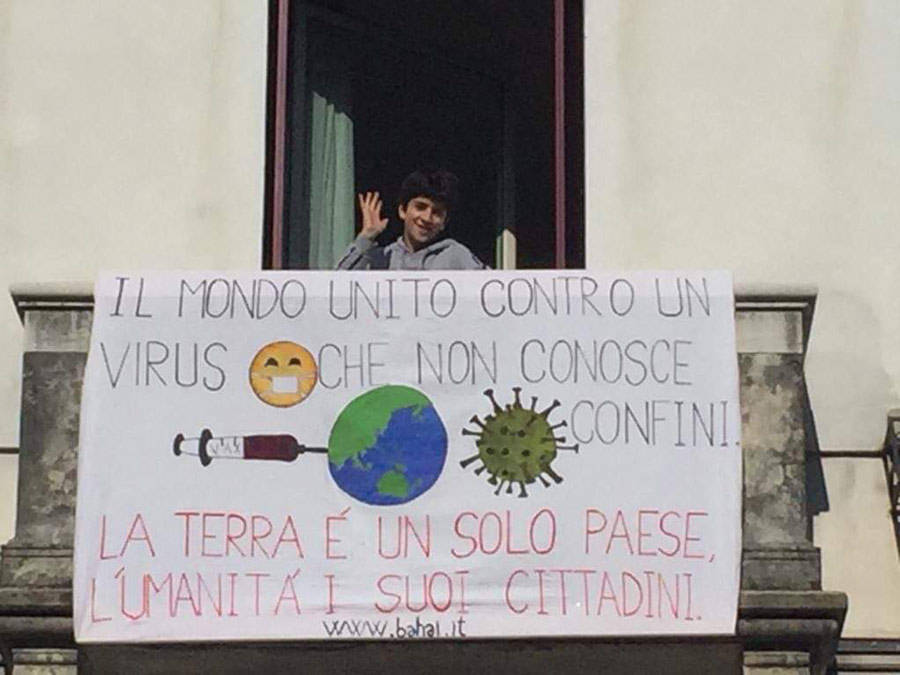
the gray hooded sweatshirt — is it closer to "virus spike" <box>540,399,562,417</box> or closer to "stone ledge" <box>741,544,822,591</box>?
"virus spike" <box>540,399,562,417</box>

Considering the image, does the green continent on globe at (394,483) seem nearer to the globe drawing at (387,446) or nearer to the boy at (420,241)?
the globe drawing at (387,446)

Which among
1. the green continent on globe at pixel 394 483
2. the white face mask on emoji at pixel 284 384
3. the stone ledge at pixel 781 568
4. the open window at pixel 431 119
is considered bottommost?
the stone ledge at pixel 781 568

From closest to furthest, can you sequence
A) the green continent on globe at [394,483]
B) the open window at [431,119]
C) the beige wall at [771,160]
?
the green continent on globe at [394,483]
the beige wall at [771,160]
the open window at [431,119]

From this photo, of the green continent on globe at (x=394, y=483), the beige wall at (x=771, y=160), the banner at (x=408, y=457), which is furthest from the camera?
the beige wall at (x=771, y=160)

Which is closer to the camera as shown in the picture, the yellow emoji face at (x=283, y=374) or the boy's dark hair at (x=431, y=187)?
the yellow emoji face at (x=283, y=374)

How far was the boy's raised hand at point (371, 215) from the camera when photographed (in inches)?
476

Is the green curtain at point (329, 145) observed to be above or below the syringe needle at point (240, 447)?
above

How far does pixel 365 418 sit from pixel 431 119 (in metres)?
2.41

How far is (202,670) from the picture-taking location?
36.3ft

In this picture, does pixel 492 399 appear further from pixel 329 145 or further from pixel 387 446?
pixel 329 145

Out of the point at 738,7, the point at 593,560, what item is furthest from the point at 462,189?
the point at 593,560

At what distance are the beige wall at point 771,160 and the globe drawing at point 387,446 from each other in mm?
1681

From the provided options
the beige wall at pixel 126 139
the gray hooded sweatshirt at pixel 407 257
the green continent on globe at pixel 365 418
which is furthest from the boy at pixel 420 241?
the green continent on globe at pixel 365 418

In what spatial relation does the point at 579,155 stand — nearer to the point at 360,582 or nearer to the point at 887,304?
the point at 887,304
